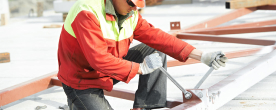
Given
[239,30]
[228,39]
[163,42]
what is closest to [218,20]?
[239,30]

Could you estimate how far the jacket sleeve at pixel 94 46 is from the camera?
1.80m

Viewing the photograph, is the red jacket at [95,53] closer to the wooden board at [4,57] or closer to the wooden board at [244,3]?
the wooden board at [4,57]

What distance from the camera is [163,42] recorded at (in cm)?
232

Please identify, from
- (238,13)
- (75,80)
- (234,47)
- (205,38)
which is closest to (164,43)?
(75,80)

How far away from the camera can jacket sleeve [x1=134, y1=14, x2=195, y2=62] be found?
7.55ft

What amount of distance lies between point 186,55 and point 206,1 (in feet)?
35.3

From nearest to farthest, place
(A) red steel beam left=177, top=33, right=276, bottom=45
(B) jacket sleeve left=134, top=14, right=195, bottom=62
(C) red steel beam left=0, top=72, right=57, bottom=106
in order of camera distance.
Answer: (B) jacket sleeve left=134, top=14, right=195, bottom=62
(C) red steel beam left=0, top=72, right=57, bottom=106
(A) red steel beam left=177, top=33, right=276, bottom=45

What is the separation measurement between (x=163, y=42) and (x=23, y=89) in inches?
50.5

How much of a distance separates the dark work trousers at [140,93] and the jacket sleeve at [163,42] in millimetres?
65

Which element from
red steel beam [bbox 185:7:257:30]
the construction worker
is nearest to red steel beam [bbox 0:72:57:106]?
the construction worker

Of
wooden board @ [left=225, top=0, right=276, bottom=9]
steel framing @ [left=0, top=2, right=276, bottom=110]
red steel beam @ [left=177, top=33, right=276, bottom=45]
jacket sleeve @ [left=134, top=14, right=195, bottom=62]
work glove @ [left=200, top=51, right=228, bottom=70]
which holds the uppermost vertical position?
wooden board @ [left=225, top=0, right=276, bottom=9]

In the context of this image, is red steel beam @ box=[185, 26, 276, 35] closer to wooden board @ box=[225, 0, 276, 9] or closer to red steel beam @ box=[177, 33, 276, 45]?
red steel beam @ box=[177, 33, 276, 45]

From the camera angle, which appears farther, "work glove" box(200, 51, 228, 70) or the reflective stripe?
"work glove" box(200, 51, 228, 70)

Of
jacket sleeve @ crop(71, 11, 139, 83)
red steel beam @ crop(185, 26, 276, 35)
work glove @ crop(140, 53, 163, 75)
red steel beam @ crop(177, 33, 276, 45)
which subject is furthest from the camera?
red steel beam @ crop(185, 26, 276, 35)
